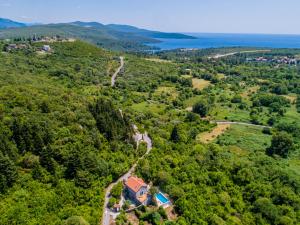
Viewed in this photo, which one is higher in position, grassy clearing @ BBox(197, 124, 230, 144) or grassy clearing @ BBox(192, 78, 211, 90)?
grassy clearing @ BBox(192, 78, 211, 90)

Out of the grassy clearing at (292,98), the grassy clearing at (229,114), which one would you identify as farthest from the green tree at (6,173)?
the grassy clearing at (292,98)

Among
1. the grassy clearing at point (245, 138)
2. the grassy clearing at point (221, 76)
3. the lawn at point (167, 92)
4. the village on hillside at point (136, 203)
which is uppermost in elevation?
the grassy clearing at point (221, 76)

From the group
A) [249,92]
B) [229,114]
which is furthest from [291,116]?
[249,92]

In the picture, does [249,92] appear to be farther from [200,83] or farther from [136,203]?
[136,203]

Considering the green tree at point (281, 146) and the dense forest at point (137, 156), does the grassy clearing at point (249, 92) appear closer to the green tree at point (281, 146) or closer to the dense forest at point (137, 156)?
the dense forest at point (137, 156)

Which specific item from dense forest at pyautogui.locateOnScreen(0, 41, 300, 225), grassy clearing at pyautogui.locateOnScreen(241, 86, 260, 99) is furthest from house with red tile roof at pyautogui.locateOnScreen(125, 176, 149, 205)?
grassy clearing at pyautogui.locateOnScreen(241, 86, 260, 99)

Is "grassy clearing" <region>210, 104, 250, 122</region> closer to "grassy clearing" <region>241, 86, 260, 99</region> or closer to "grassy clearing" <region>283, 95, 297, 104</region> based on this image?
"grassy clearing" <region>241, 86, 260, 99</region>
